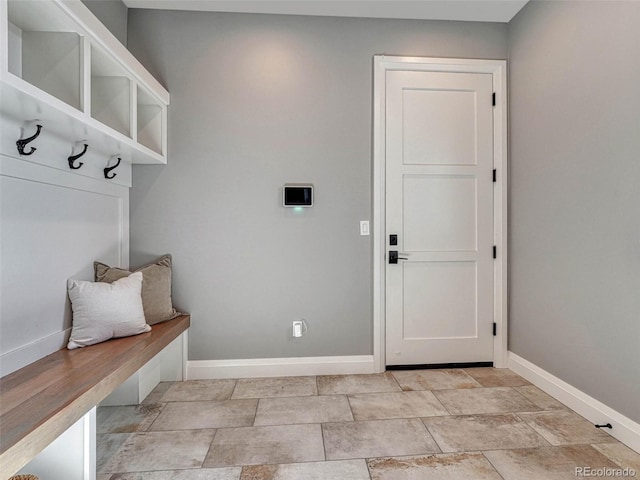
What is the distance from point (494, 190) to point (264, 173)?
6.31 feet

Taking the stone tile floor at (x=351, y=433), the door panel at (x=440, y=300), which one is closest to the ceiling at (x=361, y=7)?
the door panel at (x=440, y=300)

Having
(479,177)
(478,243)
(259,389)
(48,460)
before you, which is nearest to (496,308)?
(478,243)

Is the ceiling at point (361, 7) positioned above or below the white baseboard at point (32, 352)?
above

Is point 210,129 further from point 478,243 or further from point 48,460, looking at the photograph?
point 478,243

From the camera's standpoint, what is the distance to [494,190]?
9.30 ft

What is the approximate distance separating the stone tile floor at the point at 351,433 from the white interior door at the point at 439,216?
0.40 metres

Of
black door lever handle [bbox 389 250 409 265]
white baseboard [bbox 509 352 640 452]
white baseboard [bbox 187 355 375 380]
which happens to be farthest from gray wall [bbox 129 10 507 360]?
white baseboard [bbox 509 352 640 452]

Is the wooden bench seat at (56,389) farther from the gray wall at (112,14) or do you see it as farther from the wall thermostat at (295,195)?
the gray wall at (112,14)

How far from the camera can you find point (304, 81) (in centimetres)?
269

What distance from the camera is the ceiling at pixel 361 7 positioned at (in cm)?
252

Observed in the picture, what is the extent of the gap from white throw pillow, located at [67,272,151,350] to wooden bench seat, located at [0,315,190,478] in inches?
2.2

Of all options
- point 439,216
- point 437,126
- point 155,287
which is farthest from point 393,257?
point 155,287

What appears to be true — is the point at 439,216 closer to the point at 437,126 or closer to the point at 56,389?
the point at 437,126

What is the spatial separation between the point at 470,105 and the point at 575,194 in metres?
1.14
